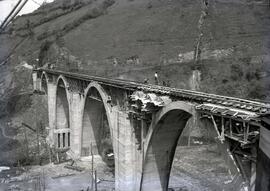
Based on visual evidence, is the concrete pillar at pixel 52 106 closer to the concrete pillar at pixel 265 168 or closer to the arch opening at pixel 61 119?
the arch opening at pixel 61 119

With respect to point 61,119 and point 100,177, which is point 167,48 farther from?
point 100,177

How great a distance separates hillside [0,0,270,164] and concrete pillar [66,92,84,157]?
15.8 m

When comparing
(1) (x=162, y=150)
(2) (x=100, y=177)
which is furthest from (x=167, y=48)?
(1) (x=162, y=150)

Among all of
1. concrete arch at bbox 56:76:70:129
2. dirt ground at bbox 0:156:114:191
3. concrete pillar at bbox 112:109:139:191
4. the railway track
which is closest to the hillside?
concrete arch at bbox 56:76:70:129

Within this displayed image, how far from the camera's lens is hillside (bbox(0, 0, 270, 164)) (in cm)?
5553

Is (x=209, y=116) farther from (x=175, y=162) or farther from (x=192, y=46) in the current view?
(x=192, y=46)

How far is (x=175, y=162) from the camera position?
125ft

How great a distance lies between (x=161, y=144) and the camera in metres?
22.2

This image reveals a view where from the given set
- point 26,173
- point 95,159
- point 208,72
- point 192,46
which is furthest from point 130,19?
point 26,173

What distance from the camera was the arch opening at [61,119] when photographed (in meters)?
45.8

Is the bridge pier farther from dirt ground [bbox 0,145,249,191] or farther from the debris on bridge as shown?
the debris on bridge

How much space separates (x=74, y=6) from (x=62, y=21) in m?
18.5

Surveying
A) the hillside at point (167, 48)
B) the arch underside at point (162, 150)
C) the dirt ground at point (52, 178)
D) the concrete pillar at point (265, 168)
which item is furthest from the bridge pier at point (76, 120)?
the concrete pillar at point (265, 168)

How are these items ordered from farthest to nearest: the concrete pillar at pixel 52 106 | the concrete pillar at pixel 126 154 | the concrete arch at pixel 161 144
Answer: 1. the concrete pillar at pixel 52 106
2. the concrete pillar at pixel 126 154
3. the concrete arch at pixel 161 144
